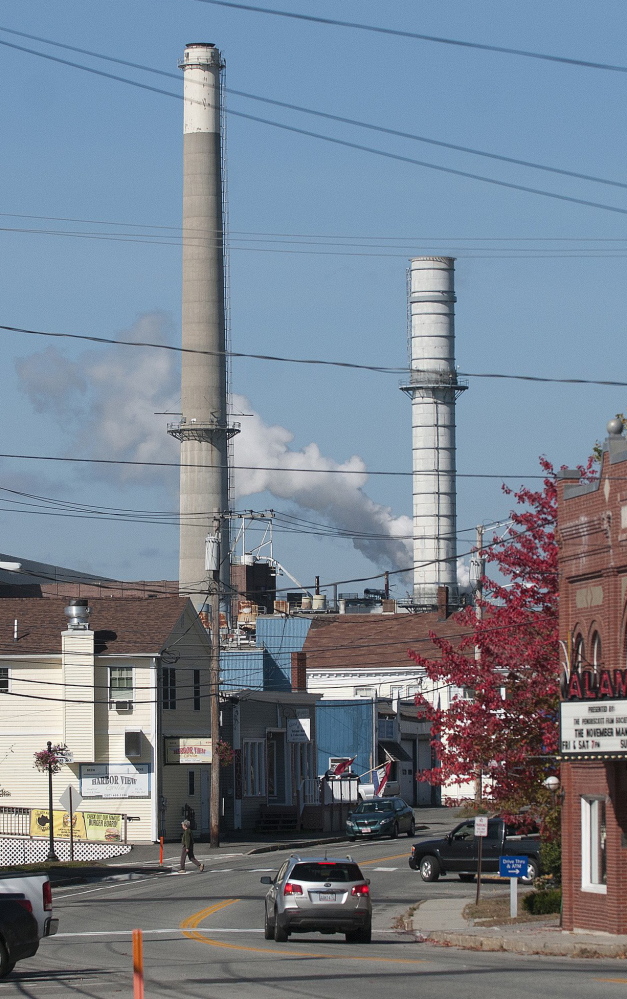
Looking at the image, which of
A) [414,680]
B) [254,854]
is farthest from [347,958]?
[414,680]

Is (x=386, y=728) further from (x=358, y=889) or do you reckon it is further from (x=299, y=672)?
(x=358, y=889)

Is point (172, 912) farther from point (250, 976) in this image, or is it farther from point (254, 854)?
point (254, 854)

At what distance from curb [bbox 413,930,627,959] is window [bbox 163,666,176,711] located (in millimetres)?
30501

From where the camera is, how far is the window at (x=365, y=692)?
82425 millimetres

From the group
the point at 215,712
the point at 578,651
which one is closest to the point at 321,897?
the point at 578,651

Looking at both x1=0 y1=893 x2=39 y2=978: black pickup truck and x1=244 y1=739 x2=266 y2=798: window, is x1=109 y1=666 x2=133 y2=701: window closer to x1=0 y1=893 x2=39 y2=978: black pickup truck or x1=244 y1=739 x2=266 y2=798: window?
x1=244 y1=739 x2=266 y2=798: window

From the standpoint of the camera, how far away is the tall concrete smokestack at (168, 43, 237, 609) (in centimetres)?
8562

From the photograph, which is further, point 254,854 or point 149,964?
point 254,854

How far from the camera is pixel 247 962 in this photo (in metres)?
21.9

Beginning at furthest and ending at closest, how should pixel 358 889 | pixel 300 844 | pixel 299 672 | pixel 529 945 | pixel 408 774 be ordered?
pixel 408 774, pixel 299 672, pixel 300 844, pixel 358 889, pixel 529 945

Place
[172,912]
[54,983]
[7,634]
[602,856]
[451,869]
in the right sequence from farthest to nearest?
1. [7,634]
2. [451,869]
3. [172,912]
4. [602,856]
5. [54,983]

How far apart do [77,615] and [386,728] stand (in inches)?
Result: 1033

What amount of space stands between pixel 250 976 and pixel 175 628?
126 ft

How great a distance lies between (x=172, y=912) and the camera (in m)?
32.3
